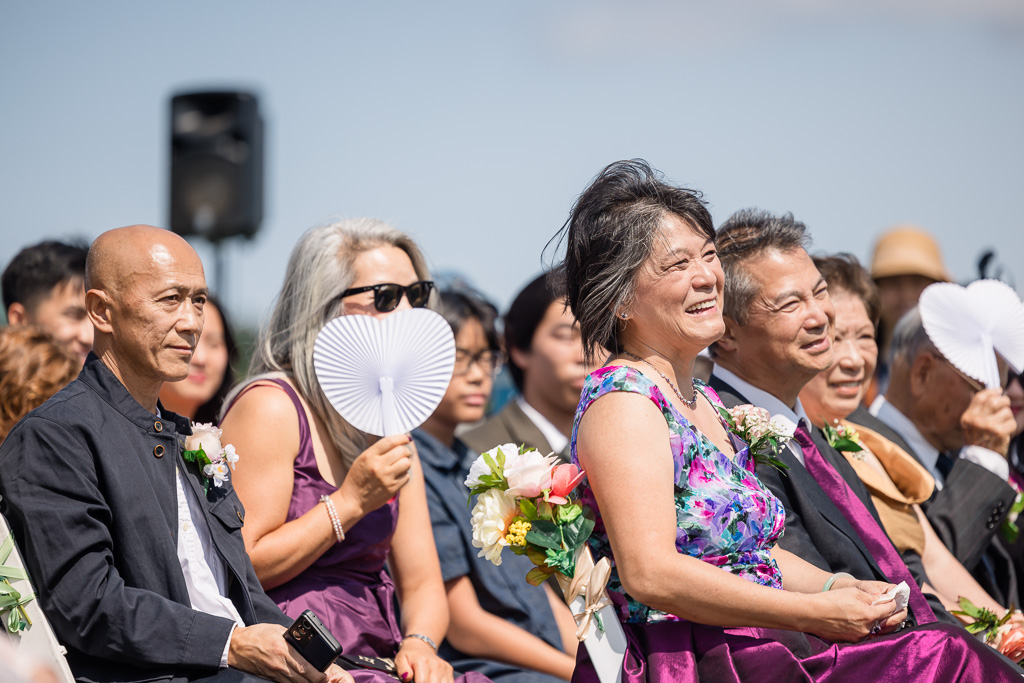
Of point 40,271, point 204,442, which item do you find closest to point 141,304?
point 204,442

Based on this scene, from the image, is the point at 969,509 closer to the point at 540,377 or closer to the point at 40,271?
the point at 540,377

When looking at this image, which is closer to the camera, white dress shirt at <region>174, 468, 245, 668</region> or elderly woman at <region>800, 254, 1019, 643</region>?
white dress shirt at <region>174, 468, 245, 668</region>

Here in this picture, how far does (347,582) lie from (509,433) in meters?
1.71

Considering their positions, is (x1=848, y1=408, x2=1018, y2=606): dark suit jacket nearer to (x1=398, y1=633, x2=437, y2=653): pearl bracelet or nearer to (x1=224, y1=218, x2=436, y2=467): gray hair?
(x1=398, y1=633, x2=437, y2=653): pearl bracelet

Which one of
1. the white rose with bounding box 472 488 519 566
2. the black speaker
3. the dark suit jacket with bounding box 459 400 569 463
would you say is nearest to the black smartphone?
the white rose with bounding box 472 488 519 566

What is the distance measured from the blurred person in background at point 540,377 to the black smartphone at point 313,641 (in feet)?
7.83

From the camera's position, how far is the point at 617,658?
2479 mm

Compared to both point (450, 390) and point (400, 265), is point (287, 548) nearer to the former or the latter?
point (400, 265)

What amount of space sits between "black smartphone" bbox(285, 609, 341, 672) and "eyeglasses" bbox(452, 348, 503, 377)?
2.45 m

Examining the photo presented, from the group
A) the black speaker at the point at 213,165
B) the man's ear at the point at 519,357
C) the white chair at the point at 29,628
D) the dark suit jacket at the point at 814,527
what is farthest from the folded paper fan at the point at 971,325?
the black speaker at the point at 213,165

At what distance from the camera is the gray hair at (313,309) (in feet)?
11.6

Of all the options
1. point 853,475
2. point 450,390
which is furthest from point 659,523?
point 450,390

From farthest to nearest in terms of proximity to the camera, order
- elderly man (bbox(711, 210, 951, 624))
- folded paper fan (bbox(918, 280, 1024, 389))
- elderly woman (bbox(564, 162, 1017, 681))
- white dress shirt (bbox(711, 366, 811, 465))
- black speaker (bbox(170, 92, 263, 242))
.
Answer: black speaker (bbox(170, 92, 263, 242)) → folded paper fan (bbox(918, 280, 1024, 389)) → white dress shirt (bbox(711, 366, 811, 465)) → elderly man (bbox(711, 210, 951, 624)) → elderly woman (bbox(564, 162, 1017, 681))

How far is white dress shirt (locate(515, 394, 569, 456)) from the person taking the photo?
5062mm
